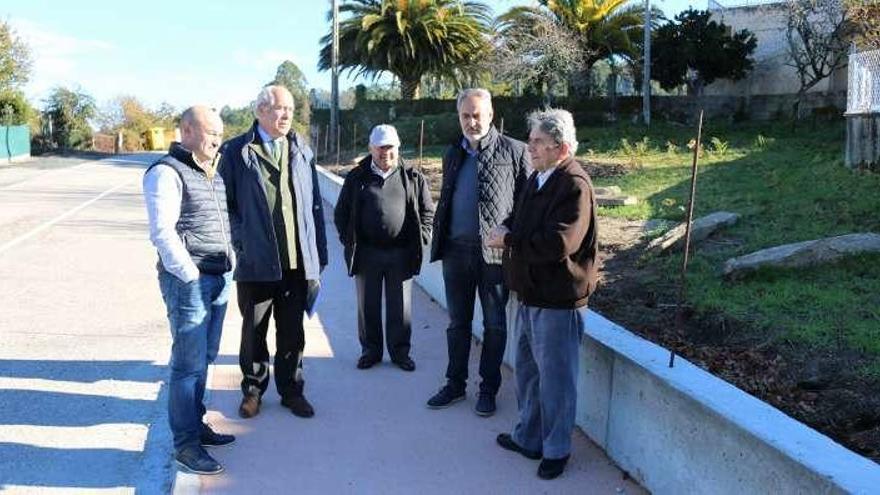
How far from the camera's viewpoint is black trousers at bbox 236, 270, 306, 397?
4465 millimetres

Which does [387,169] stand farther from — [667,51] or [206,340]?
[667,51]

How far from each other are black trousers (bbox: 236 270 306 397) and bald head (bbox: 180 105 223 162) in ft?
3.25

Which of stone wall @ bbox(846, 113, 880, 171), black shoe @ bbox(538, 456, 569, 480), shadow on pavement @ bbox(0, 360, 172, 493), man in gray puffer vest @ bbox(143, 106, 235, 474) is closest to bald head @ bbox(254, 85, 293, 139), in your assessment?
man in gray puffer vest @ bbox(143, 106, 235, 474)

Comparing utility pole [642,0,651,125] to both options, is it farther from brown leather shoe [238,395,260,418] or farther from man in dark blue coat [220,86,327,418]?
brown leather shoe [238,395,260,418]

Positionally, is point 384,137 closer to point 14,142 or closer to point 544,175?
point 544,175

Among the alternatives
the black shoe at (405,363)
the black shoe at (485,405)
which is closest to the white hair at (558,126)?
the black shoe at (485,405)

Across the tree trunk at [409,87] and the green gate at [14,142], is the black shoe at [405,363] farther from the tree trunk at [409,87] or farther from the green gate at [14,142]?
the green gate at [14,142]

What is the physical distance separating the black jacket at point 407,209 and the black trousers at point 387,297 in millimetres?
73

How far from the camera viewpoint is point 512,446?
4074mm

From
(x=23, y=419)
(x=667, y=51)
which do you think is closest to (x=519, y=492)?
(x=23, y=419)

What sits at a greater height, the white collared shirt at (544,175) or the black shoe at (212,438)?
the white collared shirt at (544,175)

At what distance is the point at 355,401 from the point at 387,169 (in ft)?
5.21

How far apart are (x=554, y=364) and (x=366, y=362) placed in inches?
85.6

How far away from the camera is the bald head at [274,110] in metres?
4.19
